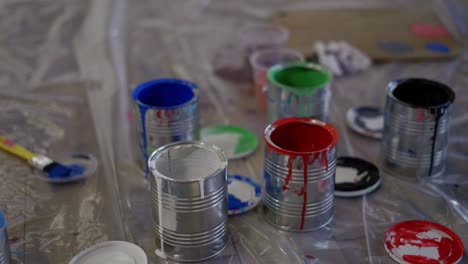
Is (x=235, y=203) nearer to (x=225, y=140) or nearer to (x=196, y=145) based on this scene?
(x=196, y=145)

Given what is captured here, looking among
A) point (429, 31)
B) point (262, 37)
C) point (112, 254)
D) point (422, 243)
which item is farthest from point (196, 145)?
point (429, 31)

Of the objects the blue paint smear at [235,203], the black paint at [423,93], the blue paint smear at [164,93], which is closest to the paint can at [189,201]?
the blue paint smear at [235,203]

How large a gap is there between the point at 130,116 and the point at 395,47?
0.89 meters

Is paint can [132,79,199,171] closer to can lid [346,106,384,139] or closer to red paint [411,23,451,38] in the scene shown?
can lid [346,106,384,139]

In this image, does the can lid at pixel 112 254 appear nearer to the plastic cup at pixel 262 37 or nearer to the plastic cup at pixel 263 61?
the plastic cup at pixel 263 61

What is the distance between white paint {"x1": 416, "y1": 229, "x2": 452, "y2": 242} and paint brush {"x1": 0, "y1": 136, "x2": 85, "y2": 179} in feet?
2.49

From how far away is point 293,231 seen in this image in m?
1.29

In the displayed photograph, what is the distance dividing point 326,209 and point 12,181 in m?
0.71

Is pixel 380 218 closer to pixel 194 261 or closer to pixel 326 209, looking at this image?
pixel 326 209

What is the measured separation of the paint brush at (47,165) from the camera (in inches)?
57.3

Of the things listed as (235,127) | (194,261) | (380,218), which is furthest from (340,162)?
(194,261)

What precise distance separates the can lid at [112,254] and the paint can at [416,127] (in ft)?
2.03

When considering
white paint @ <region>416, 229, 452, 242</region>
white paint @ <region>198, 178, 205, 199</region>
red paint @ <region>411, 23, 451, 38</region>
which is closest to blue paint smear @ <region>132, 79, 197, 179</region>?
white paint @ <region>198, 178, 205, 199</region>

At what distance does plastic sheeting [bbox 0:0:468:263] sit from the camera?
4.19 ft
